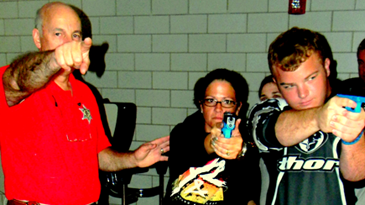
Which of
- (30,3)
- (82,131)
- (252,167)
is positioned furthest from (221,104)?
(30,3)

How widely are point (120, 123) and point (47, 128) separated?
1.65 metres

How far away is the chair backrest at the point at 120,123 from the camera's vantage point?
329 cm

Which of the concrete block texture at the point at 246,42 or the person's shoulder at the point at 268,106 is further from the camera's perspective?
the concrete block texture at the point at 246,42

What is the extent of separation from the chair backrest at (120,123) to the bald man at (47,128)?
123 centimetres

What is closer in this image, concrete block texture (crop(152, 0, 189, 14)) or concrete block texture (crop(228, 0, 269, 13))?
concrete block texture (crop(228, 0, 269, 13))

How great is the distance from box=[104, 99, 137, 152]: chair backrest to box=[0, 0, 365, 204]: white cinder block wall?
0.21 metres

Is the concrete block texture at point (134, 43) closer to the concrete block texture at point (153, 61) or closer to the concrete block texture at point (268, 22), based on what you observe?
the concrete block texture at point (153, 61)

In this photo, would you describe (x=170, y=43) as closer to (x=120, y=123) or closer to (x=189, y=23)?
(x=189, y=23)

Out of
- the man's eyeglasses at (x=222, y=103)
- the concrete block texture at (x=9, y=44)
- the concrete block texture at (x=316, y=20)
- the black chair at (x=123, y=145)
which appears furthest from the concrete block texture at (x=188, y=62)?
the concrete block texture at (x=9, y=44)

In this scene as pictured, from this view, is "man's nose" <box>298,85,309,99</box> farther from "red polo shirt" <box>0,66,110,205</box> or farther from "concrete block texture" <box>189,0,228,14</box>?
"concrete block texture" <box>189,0,228,14</box>

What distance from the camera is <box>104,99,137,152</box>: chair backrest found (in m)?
3.29

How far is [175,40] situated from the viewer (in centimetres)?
349

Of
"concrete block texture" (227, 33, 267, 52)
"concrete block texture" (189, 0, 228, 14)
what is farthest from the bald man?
"concrete block texture" (227, 33, 267, 52)

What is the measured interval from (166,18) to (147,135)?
4.62 ft
